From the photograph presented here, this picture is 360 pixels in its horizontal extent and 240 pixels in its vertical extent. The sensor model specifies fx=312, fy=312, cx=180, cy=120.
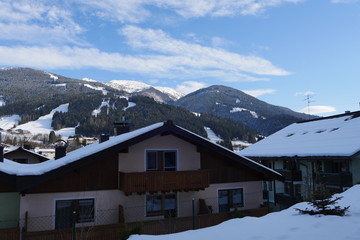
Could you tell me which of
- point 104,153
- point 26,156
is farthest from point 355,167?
point 26,156

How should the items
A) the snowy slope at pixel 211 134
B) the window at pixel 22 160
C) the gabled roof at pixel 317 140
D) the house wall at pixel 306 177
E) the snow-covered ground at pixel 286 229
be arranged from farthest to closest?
the snowy slope at pixel 211 134, the window at pixel 22 160, the house wall at pixel 306 177, the gabled roof at pixel 317 140, the snow-covered ground at pixel 286 229

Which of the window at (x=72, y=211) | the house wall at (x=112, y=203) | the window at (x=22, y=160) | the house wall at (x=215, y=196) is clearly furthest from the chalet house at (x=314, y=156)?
the window at (x=22, y=160)

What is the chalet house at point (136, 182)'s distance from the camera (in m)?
14.3

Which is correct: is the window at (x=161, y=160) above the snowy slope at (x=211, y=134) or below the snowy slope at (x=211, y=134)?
below

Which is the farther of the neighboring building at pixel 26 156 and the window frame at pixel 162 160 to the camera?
the neighboring building at pixel 26 156

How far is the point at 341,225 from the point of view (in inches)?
302

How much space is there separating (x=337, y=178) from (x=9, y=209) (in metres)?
22.3

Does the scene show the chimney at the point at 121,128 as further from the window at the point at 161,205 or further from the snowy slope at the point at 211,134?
the snowy slope at the point at 211,134

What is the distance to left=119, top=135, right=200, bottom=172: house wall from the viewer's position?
54.1ft

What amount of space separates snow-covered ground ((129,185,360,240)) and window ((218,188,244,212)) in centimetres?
898

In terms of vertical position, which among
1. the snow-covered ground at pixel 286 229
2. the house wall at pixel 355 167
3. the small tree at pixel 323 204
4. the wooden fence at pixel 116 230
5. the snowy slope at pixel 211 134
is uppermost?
the snowy slope at pixel 211 134

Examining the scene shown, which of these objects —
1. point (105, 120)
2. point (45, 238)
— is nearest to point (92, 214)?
point (45, 238)

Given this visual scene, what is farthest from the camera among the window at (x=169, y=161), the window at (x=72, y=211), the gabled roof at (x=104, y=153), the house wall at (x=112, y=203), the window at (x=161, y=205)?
the window at (x=169, y=161)

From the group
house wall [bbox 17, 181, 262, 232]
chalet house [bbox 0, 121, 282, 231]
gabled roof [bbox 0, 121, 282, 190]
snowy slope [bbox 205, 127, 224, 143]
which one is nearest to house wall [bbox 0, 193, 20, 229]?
chalet house [bbox 0, 121, 282, 231]
